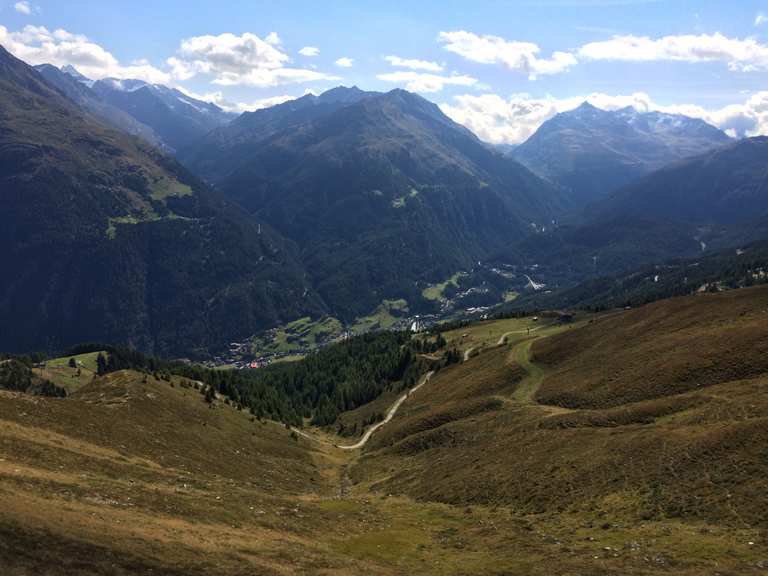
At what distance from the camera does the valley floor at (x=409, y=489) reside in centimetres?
4431

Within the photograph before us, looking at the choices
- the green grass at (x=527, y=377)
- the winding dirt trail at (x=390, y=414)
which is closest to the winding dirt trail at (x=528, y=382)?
the green grass at (x=527, y=377)

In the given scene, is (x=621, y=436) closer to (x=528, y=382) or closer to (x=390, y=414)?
(x=528, y=382)

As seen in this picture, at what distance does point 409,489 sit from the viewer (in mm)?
86562

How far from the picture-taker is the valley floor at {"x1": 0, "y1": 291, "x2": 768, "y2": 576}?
145 feet

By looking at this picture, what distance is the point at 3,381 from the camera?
594 ft

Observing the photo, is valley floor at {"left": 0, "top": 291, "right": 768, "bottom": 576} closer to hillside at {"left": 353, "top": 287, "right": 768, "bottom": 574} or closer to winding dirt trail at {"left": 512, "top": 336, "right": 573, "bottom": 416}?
hillside at {"left": 353, "top": 287, "right": 768, "bottom": 574}

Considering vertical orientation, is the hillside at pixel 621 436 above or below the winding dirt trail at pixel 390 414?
above

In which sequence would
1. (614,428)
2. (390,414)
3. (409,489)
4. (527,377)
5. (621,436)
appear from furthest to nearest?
(390,414) < (527,377) < (409,489) < (614,428) < (621,436)

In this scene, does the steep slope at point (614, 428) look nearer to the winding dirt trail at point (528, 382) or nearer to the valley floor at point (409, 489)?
the valley floor at point (409, 489)

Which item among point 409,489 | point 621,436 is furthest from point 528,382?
point 621,436

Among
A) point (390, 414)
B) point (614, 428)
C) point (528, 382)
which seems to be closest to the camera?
point (614, 428)

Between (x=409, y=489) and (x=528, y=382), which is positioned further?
(x=528, y=382)

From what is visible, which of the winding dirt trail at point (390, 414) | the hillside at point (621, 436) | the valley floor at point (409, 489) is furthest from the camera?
the winding dirt trail at point (390, 414)

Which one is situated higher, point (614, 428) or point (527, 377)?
point (614, 428)
